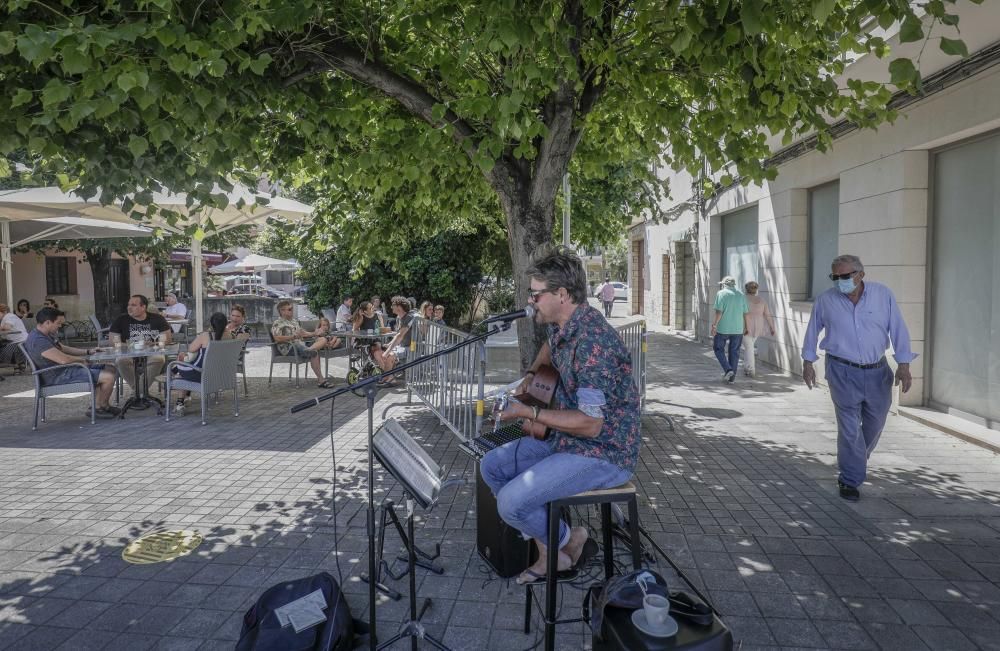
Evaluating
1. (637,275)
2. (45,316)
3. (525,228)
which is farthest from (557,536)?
(637,275)

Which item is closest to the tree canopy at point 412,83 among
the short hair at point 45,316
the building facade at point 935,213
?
the building facade at point 935,213

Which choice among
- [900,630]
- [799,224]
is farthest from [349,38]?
[799,224]

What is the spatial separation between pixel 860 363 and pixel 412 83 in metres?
4.15

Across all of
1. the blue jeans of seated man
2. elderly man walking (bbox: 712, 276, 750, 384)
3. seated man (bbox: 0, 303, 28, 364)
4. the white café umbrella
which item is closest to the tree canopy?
the blue jeans of seated man

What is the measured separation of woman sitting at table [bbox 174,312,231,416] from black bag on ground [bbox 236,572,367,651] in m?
5.27

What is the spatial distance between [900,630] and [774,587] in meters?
0.61

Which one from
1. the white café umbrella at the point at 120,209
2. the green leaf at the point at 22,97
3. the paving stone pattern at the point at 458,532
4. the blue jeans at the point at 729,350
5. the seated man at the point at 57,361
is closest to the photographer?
the paving stone pattern at the point at 458,532

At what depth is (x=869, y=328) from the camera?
4.93 metres

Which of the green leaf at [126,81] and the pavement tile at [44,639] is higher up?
the green leaf at [126,81]

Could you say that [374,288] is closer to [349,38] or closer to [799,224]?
[799,224]

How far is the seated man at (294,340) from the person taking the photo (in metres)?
10.6

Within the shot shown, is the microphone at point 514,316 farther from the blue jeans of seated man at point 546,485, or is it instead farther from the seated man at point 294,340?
the seated man at point 294,340

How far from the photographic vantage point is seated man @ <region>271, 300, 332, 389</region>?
34.9 ft

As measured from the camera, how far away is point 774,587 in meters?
3.61
